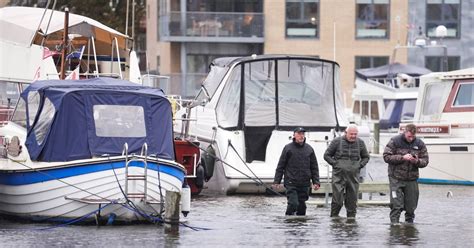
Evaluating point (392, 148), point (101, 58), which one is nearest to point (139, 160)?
point (392, 148)

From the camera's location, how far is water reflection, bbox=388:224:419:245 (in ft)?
62.8

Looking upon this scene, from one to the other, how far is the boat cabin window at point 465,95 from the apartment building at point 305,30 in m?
34.9

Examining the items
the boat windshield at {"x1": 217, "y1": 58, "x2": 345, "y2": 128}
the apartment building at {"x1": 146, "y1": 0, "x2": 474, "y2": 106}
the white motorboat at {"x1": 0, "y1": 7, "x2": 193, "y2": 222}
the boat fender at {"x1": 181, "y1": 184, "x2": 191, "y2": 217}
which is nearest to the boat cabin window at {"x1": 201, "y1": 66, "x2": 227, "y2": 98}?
the boat windshield at {"x1": 217, "y1": 58, "x2": 345, "y2": 128}

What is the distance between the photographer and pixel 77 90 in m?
21.8

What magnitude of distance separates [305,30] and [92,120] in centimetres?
4896

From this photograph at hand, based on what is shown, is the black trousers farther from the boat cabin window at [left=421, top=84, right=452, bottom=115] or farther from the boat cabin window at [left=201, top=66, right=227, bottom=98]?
the boat cabin window at [left=421, top=84, right=452, bottom=115]

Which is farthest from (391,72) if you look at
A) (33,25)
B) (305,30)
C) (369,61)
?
(33,25)

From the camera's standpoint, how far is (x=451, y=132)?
110 ft

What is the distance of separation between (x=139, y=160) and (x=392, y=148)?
407 cm

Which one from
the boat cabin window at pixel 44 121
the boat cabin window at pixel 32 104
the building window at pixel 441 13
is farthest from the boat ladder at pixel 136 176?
the building window at pixel 441 13

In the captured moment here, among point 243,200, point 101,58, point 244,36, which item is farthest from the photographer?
point 244,36

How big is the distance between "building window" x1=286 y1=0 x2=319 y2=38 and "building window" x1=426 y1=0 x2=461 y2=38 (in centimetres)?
591

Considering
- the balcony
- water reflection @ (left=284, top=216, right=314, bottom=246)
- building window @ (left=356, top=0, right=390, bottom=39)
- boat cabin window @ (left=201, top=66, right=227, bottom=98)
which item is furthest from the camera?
building window @ (left=356, top=0, right=390, bottom=39)

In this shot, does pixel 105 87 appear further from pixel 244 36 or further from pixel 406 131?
pixel 244 36
